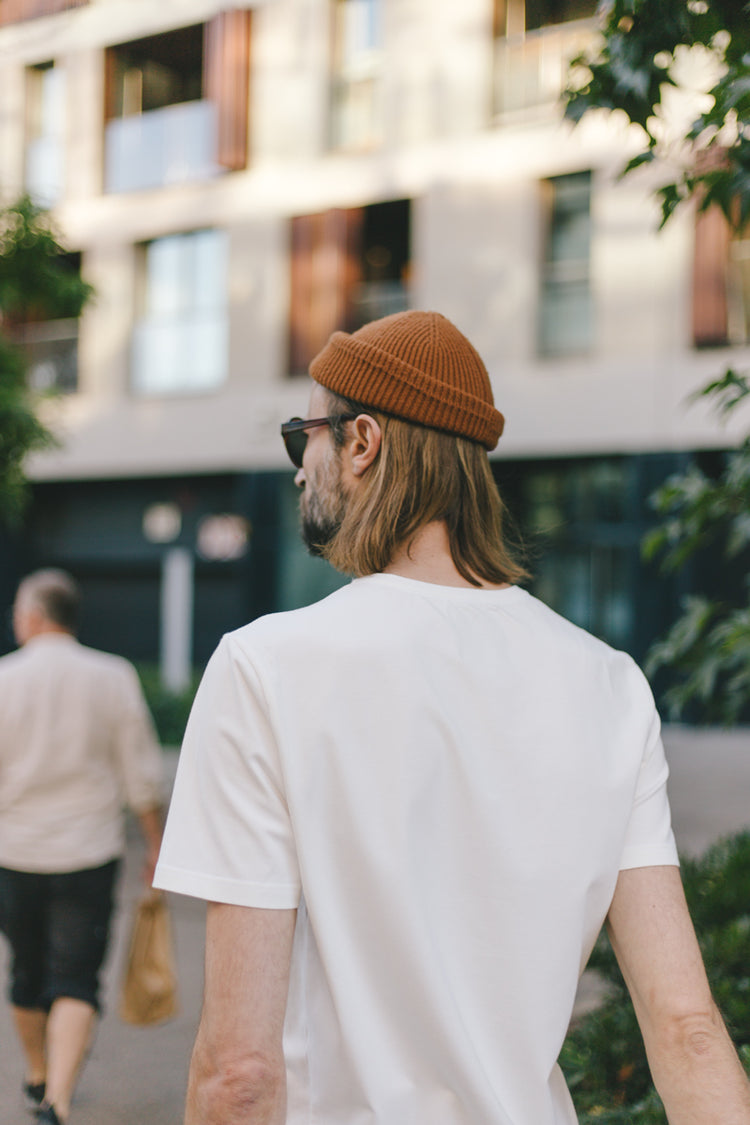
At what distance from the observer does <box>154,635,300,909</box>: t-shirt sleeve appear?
3.91 feet

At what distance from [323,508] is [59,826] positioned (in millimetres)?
2884

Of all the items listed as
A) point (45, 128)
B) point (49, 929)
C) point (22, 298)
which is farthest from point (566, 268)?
point (49, 929)

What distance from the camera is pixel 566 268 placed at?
14.1 metres

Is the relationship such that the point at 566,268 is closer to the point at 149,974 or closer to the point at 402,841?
the point at 149,974

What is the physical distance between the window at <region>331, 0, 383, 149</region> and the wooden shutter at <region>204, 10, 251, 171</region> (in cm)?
127

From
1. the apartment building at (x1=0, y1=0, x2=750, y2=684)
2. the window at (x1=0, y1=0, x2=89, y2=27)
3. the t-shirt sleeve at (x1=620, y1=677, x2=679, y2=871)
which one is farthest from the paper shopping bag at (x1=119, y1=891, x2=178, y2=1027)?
the window at (x1=0, y1=0, x2=89, y2=27)

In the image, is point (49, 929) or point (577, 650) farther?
point (49, 929)

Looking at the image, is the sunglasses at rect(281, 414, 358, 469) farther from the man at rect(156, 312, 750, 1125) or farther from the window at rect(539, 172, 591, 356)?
the window at rect(539, 172, 591, 356)

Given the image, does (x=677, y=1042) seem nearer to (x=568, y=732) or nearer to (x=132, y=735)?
(x=568, y=732)

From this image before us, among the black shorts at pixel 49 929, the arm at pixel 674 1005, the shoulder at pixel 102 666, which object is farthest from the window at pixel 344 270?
the arm at pixel 674 1005

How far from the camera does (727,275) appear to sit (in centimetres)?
1312

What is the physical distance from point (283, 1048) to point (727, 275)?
13.1 meters

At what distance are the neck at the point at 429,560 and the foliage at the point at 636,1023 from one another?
1.87 meters

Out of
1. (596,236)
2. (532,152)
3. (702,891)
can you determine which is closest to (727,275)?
(596,236)
